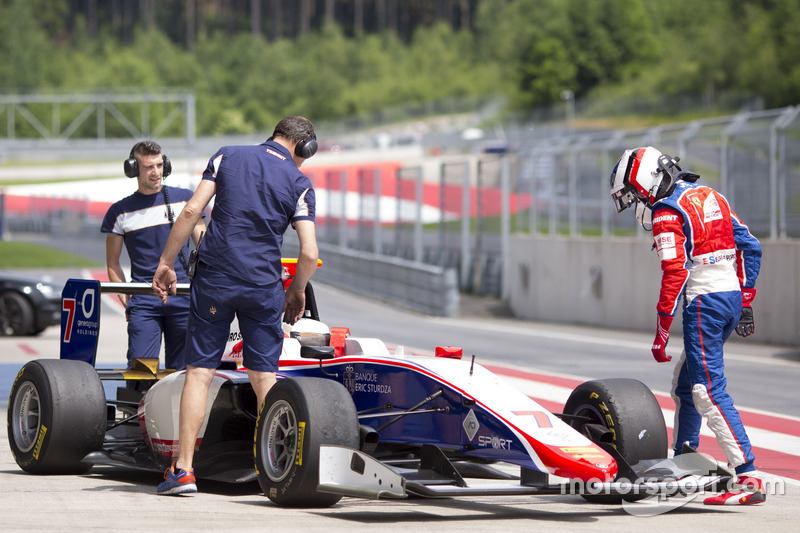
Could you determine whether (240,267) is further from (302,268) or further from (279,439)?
(279,439)

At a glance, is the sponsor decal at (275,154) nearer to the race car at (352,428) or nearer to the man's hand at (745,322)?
the race car at (352,428)

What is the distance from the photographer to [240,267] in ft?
21.3

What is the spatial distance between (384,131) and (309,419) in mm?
102152

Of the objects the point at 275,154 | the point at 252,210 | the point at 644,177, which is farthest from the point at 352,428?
the point at 644,177

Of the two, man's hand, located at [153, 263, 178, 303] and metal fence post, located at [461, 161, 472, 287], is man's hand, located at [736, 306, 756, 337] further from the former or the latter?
metal fence post, located at [461, 161, 472, 287]

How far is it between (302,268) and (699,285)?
6.70 feet

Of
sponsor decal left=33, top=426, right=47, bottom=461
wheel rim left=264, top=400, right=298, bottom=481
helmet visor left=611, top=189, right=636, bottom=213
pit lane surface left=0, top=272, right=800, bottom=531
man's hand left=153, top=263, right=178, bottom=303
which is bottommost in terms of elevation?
pit lane surface left=0, top=272, right=800, bottom=531

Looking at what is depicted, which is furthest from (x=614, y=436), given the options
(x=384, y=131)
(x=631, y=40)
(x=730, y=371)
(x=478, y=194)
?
(x=631, y=40)

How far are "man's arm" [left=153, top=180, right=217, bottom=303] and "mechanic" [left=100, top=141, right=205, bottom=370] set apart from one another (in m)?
1.42

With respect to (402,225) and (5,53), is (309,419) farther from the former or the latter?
(5,53)

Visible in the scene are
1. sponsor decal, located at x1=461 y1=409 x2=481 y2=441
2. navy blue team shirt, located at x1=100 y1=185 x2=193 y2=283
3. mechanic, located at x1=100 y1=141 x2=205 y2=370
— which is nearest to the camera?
sponsor decal, located at x1=461 y1=409 x2=481 y2=441

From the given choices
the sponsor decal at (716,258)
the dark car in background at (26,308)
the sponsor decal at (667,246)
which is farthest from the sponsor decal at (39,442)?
the dark car in background at (26,308)

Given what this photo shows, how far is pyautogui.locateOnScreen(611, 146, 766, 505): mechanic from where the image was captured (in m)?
6.54

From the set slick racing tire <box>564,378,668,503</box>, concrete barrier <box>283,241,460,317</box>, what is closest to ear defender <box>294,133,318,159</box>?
slick racing tire <box>564,378,668,503</box>
